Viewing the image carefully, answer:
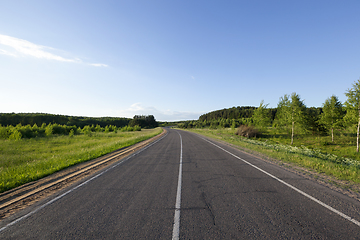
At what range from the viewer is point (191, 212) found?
398 cm

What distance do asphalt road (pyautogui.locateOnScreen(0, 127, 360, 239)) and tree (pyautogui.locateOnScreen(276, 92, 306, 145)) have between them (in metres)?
34.6

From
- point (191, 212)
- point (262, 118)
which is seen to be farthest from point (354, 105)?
point (191, 212)

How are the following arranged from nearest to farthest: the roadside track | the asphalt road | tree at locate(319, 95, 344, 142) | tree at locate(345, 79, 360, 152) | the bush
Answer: the asphalt road, the roadside track, tree at locate(345, 79, 360, 152), tree at locate(319, 95, 344, 142), the bush

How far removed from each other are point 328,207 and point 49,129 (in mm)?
45898

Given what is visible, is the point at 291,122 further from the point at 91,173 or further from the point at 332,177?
the point at 91,173

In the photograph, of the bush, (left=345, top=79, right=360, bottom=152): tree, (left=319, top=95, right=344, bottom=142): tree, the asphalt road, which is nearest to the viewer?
the asphalt road

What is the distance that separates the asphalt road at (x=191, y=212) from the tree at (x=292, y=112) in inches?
1362

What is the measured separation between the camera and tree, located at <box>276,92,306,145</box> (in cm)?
3359

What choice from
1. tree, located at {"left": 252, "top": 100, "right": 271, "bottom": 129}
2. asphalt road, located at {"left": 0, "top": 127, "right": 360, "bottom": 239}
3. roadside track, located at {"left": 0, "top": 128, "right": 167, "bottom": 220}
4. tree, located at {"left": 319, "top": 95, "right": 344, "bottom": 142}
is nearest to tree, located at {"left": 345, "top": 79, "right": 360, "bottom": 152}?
tree, located at {"left": 319, "top": 95, "right": 344, "bottom": 142}

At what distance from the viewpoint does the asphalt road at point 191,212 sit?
320cm

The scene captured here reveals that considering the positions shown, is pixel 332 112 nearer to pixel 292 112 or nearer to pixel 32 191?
pixel 292 112

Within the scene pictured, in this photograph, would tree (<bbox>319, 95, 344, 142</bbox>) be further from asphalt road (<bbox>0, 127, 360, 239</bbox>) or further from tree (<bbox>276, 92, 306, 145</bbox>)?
asphalt road (<bbox>0, 127, 360, 239</bbox>)

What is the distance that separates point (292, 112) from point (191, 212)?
40160 mm

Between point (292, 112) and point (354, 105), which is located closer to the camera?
point (354, 105)
